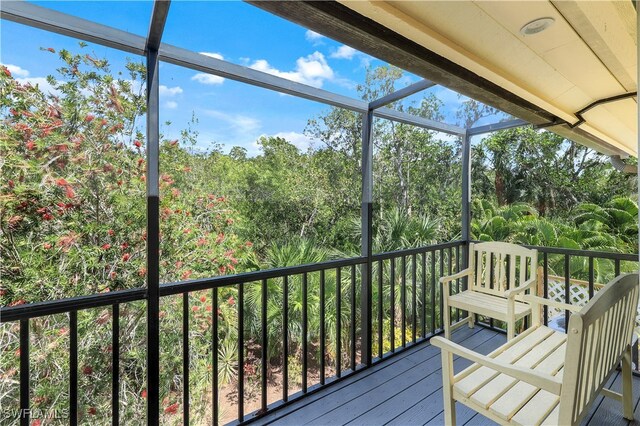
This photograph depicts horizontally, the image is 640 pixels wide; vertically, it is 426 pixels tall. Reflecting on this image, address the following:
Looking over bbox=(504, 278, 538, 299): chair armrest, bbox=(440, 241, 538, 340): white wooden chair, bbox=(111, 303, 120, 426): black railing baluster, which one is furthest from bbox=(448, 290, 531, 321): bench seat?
bbox=(111, 303, 120, 426): black railing baluster

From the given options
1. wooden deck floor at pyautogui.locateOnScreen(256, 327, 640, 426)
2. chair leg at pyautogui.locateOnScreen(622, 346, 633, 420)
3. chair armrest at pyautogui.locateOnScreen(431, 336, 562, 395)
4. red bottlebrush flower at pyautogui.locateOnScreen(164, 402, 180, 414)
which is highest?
chair armrest at pyautogui.locateOnScreen(431, 336, 562, 395)

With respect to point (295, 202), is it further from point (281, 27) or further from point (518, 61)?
point (518, 61)

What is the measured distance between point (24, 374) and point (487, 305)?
2.97 meters

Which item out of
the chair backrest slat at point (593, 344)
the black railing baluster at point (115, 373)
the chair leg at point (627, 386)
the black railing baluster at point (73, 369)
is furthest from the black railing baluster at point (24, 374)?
the chair leg at point (627, 386)

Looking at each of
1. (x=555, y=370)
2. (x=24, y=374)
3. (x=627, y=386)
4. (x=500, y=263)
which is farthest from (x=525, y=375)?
(x=24, y=374)

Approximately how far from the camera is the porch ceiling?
0.92m

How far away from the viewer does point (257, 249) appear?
414 centimetres

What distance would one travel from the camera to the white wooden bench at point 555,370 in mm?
1104

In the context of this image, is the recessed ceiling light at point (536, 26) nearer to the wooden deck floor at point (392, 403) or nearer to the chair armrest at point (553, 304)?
the chair armrest at point (553, 304)

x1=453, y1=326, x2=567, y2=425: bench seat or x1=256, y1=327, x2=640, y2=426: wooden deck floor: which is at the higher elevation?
x1=453, y1=326, x2=567, y2=425: bench seat

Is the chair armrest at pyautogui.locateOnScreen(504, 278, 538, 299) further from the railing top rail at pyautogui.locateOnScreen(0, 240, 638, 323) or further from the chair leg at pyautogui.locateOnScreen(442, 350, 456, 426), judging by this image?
the chair leg at pyautogui.locateOnScreen(442, 350, 456, 426)

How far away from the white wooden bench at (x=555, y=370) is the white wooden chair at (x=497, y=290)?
26.6 inches

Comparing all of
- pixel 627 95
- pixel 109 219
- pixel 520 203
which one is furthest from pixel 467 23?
pixel 520 203

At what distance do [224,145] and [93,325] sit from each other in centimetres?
229
